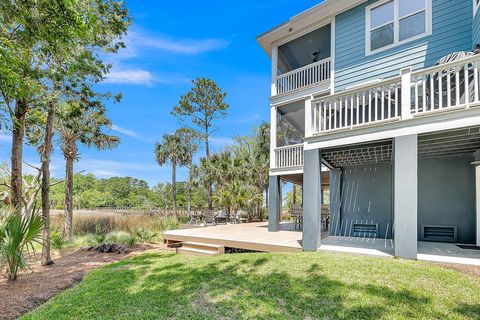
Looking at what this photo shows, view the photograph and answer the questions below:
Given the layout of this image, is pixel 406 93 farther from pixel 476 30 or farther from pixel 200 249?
pixel 200 249

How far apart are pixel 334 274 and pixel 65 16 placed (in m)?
7.60

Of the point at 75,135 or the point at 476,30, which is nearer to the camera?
the point at 476,30

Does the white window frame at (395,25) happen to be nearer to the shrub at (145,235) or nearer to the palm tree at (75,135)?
the shrub at (145,235)

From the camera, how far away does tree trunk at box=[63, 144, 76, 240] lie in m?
13.0

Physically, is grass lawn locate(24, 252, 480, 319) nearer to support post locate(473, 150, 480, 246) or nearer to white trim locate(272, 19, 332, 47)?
support post locate(473, 150, 480, 246)

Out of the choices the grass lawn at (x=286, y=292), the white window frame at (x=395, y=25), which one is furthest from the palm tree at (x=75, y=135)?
the white window frame at (x=395, y=25)

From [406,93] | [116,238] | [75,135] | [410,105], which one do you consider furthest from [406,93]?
[75,135]

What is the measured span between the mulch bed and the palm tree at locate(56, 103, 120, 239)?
3.92m

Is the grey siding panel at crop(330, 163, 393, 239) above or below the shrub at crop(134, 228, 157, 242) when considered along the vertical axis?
above

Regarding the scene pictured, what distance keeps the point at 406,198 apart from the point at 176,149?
2323cm

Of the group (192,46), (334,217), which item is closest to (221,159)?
(192,46)

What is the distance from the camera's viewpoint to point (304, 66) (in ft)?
37.3

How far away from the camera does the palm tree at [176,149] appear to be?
86.3 feet

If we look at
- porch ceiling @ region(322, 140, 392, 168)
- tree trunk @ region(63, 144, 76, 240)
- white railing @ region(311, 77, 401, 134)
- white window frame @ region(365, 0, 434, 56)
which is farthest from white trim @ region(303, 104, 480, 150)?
tree trunk @ region(63, 144, 76, 240)
